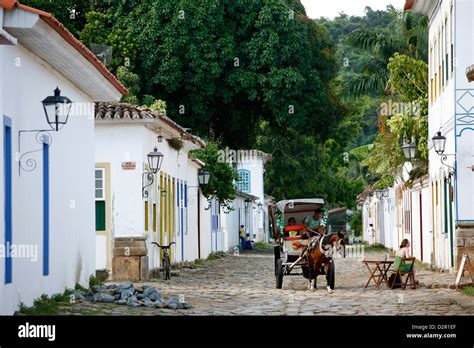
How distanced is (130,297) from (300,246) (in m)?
5.63

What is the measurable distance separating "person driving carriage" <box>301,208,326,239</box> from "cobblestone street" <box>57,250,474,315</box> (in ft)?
3.81

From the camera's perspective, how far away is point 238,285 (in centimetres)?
2447

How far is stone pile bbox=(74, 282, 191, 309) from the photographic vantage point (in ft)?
58.3

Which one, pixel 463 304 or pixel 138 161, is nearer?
pixel 463 304

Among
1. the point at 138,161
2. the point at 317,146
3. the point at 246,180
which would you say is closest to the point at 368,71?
the point at 317,146

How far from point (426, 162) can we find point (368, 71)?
49.4 feet

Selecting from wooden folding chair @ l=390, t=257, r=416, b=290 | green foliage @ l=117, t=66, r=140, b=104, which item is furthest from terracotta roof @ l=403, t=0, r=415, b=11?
green foliage @ l=117, t=66, r=140, b=104

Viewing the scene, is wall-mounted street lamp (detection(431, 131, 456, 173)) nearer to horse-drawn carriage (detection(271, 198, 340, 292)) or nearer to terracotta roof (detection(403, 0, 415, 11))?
horse-drawn carriage (detection(271, 198, 340, 292))

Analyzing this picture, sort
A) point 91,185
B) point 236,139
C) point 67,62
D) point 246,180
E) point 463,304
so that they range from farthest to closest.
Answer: point 246,180 → point 236,139 → point 91,185 → point 463,304 → point 67,62

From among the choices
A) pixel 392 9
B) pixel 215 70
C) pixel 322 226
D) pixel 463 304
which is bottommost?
pixel 463 304

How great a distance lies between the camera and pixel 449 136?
2527 centimetres

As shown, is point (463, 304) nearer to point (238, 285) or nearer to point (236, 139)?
point (238, 285)

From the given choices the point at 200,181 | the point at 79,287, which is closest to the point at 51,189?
the point at 79,287

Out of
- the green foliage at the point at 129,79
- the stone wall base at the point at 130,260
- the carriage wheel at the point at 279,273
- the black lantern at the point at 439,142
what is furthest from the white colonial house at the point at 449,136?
the green foliage at the point at 129,79
